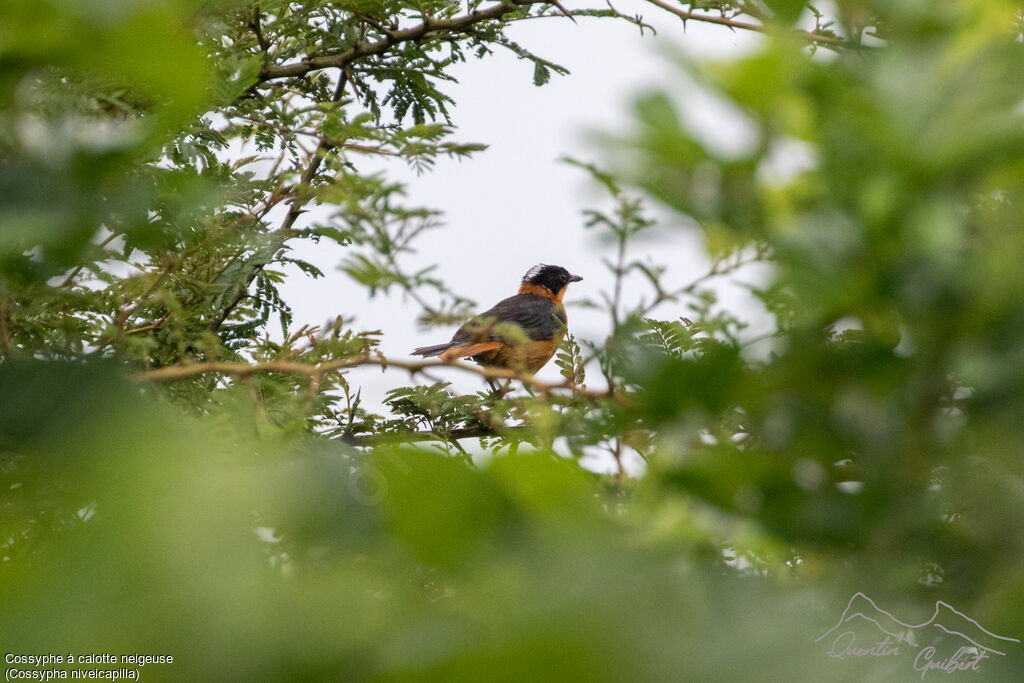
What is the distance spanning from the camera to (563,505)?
0.82 feet

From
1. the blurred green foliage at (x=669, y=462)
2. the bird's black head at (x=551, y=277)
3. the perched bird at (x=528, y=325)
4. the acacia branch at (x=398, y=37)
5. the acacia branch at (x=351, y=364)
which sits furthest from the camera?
the bird's black head at (x=551, y=277)

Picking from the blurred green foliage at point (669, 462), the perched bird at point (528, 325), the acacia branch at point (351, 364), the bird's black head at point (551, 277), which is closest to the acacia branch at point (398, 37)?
the perched bird at point (528, 325)

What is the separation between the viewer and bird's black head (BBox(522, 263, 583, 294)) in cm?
522

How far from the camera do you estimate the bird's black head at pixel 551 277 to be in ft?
17.1

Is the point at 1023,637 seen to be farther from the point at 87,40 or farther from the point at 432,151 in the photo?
the point at 432,151

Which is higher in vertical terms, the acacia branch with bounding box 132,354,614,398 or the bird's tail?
the bird's tail

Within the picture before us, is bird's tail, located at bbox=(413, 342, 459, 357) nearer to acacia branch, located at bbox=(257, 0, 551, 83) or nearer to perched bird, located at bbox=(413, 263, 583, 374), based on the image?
perched bird, located at bbox=(413, 263, 583, 374)

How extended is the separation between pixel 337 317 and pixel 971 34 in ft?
3.13

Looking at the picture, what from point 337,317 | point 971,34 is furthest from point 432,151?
point 971,34

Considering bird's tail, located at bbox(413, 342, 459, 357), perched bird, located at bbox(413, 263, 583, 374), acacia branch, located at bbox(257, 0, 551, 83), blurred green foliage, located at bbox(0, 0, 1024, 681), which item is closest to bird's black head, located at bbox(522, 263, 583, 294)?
perched bird, located at bbox(413, 263, 583, 374)

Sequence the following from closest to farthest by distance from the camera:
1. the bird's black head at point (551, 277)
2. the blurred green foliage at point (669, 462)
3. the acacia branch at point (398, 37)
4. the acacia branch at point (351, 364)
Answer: the blurred green foliage at point (669, 462) → the acacia branch at point (351, 364) → the acacia branch at point (398, 37) → the bird's black head at point (551, 277)

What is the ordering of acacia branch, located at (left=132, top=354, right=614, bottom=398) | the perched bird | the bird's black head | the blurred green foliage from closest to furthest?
the blurred green foliage → acacia branch, located at (left=132, top=354, right=614, bottom=398) → the perched bird → the bird's black head

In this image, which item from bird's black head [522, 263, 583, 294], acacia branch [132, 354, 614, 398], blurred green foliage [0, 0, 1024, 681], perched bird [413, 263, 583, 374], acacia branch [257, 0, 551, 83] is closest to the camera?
blurred green foliage [0, 0, 1024, 681]

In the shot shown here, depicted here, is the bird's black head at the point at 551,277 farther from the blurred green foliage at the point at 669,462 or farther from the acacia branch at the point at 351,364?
the blurred green foliage at the point at 669,462
